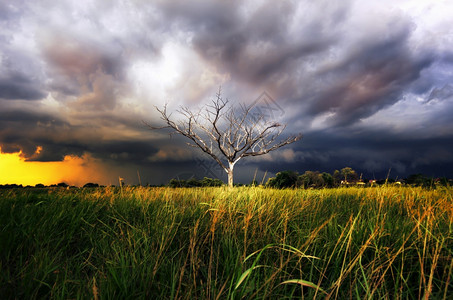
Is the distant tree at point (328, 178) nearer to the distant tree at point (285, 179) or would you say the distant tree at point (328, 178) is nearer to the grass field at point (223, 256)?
the distant tree at point (285, 179)

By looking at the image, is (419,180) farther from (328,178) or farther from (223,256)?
(223,256)

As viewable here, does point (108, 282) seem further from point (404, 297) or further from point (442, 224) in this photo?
point (442, 224)

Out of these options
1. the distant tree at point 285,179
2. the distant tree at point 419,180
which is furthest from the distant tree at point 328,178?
the distant tree at point 419,180

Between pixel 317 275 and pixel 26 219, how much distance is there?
13.8 ft

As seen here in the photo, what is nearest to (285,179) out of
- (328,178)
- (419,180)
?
(328,178)

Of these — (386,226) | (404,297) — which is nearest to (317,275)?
(404,297)

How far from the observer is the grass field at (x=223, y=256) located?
175 centimetres

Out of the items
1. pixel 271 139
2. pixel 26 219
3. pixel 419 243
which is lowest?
pixel 419 243

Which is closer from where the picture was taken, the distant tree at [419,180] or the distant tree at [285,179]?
the distant tree at [419,180]

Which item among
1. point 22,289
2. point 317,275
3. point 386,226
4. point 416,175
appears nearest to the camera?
point 22,289

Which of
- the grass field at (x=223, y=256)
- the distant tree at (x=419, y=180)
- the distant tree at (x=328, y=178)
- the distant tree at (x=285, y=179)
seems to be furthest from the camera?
the distant tree at (x=328, y=178)

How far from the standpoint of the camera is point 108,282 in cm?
177

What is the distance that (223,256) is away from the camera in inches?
96.5

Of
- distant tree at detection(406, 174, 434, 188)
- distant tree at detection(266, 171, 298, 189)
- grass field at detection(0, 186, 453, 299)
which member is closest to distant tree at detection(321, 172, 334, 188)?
distant tree at detection(266, 171, 298, 189)
